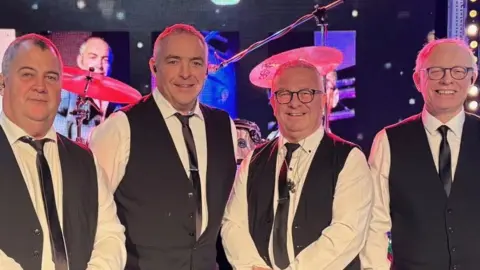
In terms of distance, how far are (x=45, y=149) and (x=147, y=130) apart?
1.74 feet

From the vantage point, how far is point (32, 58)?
88.7 inches

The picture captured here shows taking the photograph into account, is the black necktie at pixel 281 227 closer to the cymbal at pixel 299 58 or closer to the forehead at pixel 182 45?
the forehead at pixel 182 45

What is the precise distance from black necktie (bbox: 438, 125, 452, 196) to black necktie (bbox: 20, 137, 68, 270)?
1.61 metres

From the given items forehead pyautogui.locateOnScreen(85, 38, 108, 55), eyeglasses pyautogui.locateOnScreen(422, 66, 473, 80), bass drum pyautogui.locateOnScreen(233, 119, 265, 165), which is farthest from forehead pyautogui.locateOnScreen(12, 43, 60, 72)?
forehead pyautogui.locateOnScreen(85, 38, 108, 55)

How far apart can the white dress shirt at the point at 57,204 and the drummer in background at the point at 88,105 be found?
2.64 meters

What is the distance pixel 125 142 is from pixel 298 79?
818mm

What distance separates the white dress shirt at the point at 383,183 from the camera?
2668 millimetres

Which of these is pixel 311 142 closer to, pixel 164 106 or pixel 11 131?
pixel 164 106

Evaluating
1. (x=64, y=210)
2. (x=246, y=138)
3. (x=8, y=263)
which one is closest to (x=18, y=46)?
(x=64, y=210)

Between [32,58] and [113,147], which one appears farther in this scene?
[113,147]

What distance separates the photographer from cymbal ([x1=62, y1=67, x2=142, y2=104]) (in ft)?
14.8

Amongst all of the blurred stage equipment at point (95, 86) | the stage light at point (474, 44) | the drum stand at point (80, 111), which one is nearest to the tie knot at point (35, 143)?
the blurred stage equipment at point (95, 86)

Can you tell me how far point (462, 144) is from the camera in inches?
105

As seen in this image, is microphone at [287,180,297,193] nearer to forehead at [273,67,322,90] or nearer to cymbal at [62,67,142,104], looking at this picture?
forehead at [273,67,322,90]
